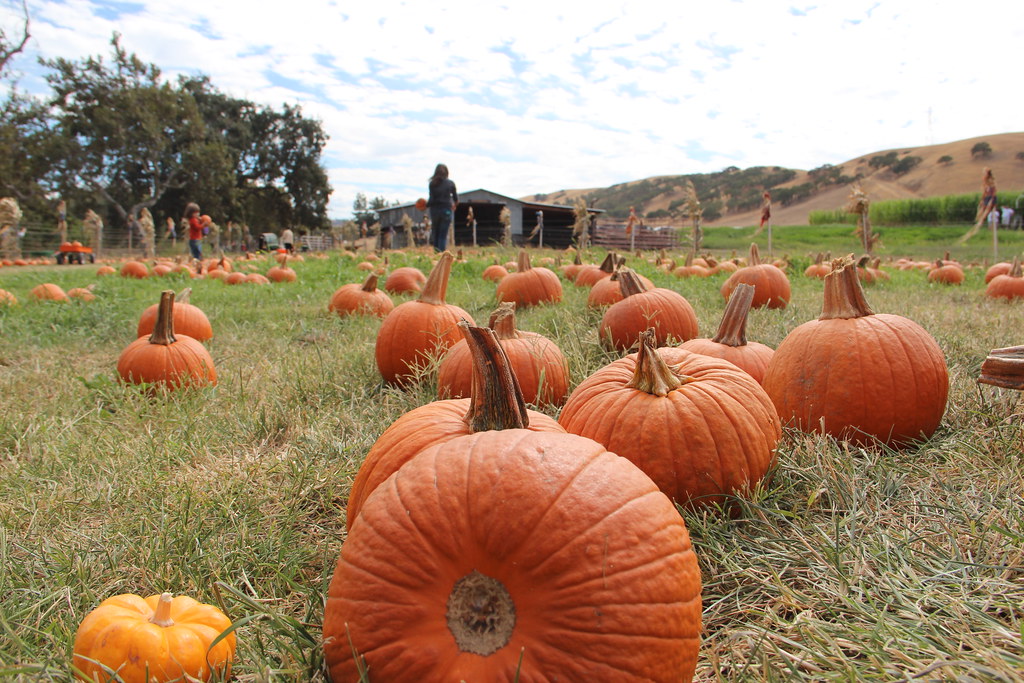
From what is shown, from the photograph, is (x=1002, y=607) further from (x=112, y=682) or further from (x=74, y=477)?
(x=74, y=477)

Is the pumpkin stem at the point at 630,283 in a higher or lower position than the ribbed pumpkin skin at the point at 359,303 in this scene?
higher

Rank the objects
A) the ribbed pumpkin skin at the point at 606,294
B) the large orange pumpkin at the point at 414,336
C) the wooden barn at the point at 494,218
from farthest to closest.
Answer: the wooden barn at the point at 494,218
the ribbed pumpkin skin at the point at 606,294
the large orange pumpkin at the point at 414,336

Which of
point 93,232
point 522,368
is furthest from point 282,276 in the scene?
point 93,232

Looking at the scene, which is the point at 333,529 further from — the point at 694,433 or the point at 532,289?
the point at 532,289

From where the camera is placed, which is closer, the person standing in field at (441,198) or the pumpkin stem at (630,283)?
the pumpkin stem at (630,283)

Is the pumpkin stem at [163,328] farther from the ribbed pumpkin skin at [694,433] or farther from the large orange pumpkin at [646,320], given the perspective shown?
the ribbed pumpkin skin at [694,433]

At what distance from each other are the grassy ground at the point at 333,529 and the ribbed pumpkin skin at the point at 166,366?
16 cm

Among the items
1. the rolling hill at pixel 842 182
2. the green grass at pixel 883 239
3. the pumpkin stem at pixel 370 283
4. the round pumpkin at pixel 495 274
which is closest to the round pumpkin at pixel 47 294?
the pumpkin stem at pixel 370 283

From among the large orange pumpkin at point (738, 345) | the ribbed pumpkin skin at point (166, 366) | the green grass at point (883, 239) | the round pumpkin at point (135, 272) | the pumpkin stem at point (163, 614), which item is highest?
the green grass at point (883, 239)

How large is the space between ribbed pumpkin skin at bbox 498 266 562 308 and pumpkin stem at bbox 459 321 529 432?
490cm

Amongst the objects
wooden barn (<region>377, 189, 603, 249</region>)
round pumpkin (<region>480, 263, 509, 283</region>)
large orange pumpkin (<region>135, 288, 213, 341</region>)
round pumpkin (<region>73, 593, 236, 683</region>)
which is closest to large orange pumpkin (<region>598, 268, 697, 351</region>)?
round pumpkin (<region>73, 593, 236, 683</region>)

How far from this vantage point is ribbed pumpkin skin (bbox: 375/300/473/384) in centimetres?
399

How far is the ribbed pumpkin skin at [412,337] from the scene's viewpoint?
3.99 m

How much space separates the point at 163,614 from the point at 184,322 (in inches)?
190
